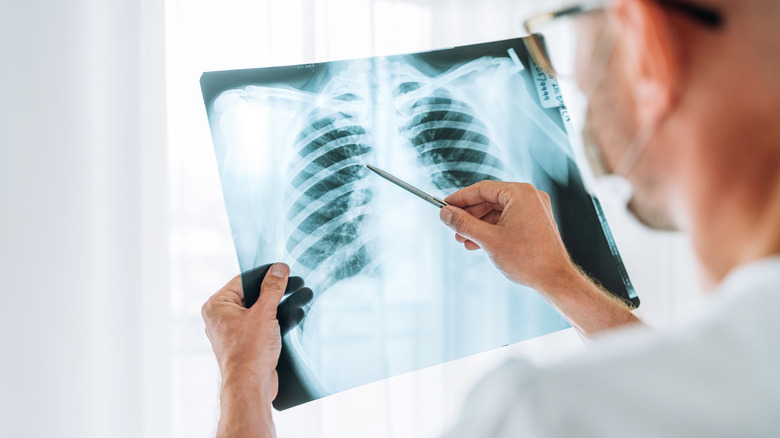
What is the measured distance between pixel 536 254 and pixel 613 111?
14.8 inches

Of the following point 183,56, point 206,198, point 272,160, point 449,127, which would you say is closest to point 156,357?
point 206,198

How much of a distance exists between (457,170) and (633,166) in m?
0.57

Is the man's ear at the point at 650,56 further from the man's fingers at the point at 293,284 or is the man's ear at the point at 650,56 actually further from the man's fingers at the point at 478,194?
the man's fingers at the point at 293,284

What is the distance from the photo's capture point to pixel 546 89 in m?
1.20

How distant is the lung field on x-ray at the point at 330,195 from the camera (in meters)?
1.04

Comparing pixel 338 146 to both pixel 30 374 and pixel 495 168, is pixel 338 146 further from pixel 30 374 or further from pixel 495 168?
pixel 30 374

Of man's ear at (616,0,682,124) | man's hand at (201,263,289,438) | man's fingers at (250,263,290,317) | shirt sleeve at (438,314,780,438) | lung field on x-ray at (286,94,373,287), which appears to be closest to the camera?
shirt sleeve at (438,314,780,438)

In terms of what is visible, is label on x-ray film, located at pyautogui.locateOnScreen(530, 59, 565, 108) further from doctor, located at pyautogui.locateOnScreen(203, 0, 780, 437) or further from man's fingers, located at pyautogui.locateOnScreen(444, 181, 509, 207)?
doctor, located at pyautogui.locateOnScreen(203, 0, 780, 437)

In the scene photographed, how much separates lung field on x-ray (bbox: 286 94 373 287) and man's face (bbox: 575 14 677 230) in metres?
0.54

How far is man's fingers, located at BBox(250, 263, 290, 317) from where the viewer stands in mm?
914

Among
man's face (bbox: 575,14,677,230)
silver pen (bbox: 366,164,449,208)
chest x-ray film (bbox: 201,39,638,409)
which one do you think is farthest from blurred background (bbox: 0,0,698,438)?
man's face (bbox: 575,14,677,230)

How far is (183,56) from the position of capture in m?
1.24

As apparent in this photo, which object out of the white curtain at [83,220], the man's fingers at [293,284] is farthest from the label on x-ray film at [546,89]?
the white curtain at [83,220]

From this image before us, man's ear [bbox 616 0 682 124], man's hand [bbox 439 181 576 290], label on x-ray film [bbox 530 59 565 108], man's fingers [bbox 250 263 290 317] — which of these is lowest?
man's fingers [bbox 250 263 290 317]
